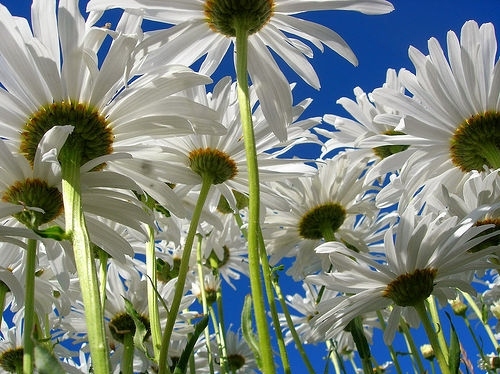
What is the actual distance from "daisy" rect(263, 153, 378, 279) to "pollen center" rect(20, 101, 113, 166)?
1562mm

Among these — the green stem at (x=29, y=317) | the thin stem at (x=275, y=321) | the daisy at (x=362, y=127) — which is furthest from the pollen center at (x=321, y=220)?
the green stem at (x=29, y=317)

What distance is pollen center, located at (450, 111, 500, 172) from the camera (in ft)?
8.85

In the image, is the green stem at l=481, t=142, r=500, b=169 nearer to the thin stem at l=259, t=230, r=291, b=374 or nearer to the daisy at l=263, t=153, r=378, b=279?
the daisy at l=263, t=153, r=378, b=279

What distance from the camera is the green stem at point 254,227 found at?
4.12 feet

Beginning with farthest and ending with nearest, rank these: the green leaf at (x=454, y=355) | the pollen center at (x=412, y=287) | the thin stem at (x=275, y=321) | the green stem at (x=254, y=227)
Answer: the pollen center at (x=412, y=287), the green leaf at (x=454, y=355), the thin stem at (x=275, y=321), the green stem at (x=254, y=227)

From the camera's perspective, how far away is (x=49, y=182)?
1891mm

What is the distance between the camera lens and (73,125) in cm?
183

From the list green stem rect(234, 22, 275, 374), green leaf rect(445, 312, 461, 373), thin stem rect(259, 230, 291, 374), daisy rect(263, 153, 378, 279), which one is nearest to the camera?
green stem rect(234, 22, 275, 374)

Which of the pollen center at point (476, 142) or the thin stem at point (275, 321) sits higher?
the pollen center at point (476, 142)

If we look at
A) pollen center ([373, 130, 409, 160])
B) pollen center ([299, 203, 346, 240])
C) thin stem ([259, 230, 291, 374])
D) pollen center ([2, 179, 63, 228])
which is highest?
pollen center ([373, 130, 409, 160])

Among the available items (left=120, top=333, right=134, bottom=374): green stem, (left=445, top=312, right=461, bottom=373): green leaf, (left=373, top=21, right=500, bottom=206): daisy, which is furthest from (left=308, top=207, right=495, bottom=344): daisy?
(left=120, top=333, right=134, bottom=374): green stem

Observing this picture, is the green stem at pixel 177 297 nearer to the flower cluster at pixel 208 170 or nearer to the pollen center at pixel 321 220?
the flower cluster at pixel 208 170

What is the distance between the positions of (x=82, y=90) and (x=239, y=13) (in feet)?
1.84

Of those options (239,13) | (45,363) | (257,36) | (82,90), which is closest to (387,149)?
(257,36)
